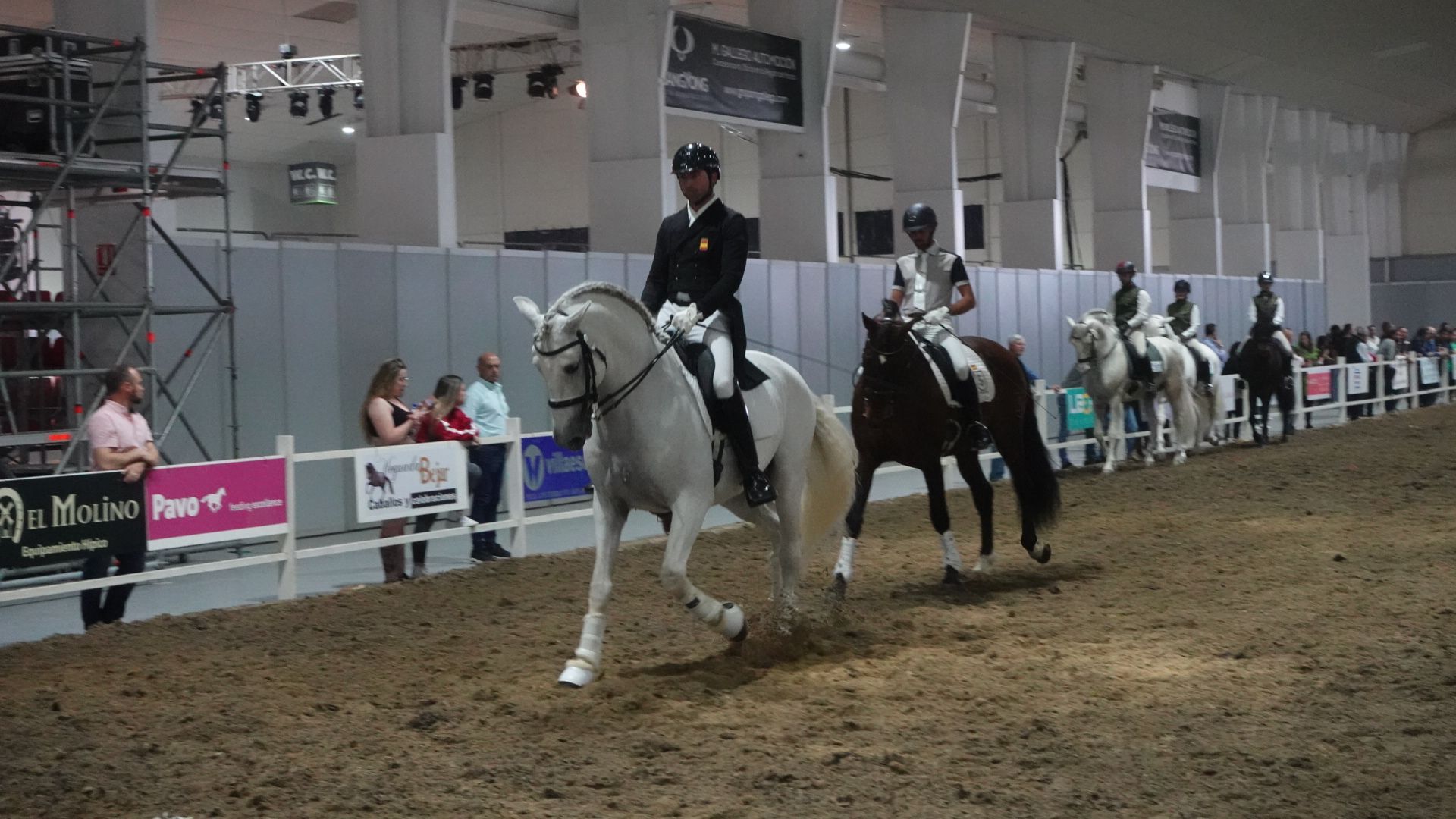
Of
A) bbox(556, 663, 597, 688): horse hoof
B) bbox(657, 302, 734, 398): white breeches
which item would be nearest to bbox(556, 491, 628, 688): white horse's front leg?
bbox(556, 663, 597, 688): horse hoof

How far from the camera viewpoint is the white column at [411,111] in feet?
52.4

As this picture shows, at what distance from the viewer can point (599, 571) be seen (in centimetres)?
604

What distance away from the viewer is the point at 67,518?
7781 mm

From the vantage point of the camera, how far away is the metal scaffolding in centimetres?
1065

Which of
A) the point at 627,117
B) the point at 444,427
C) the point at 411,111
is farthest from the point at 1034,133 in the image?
the point at 444,427

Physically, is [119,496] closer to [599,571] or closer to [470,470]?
[470,470]

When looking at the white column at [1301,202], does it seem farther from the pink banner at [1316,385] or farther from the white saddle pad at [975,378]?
the white saddle pad at [975,378]

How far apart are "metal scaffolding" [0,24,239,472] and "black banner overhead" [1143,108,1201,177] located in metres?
24.6

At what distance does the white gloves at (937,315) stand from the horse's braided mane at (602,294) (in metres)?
3.44

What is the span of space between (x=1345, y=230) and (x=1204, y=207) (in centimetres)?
1064

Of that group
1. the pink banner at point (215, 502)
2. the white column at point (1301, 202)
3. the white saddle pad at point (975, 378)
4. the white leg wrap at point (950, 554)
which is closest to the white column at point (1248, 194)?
the white column at point (1301, 202)

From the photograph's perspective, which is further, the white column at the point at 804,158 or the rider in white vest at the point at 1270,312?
the white column at the point at 804,158

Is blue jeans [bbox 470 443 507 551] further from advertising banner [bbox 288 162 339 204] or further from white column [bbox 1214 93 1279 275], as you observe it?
white column [bbox 1214 93 1279 275]

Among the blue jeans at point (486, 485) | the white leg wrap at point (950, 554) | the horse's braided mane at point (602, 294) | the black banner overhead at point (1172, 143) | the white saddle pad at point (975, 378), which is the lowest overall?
the white leg wrap at point (950, 554)
